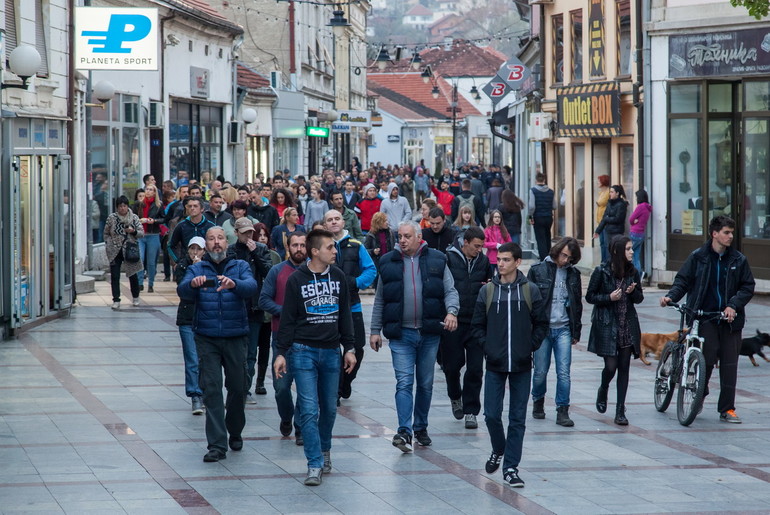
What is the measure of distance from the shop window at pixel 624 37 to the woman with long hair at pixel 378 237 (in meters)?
7.31

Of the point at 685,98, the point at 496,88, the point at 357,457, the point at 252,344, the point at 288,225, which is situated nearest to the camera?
the point at 357,457

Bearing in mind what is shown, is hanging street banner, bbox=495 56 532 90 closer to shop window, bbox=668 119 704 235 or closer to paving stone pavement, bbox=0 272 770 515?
shop window, bbox=668 119 704 235

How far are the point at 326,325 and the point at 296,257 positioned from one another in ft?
4.38

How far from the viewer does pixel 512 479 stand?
8.47 m

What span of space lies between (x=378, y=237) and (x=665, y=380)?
29.3 feet

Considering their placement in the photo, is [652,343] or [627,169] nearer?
[652,343]

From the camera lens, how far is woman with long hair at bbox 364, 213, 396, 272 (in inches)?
758

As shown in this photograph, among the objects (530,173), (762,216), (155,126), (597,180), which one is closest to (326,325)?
(762,216)

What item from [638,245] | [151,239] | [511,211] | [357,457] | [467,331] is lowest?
[357,457]

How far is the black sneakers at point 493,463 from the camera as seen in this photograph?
878 centimetres

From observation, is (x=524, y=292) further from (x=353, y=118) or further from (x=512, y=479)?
(x=353, y=118)

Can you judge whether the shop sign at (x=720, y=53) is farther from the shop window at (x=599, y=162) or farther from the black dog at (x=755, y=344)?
the black dog at (x=755, y=344)

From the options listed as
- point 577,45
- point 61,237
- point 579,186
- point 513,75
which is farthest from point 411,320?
point 513,75

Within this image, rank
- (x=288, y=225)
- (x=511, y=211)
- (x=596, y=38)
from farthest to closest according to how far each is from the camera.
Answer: (x=596, y=38) → (x=511, y=211) → (x=288, y=225)
